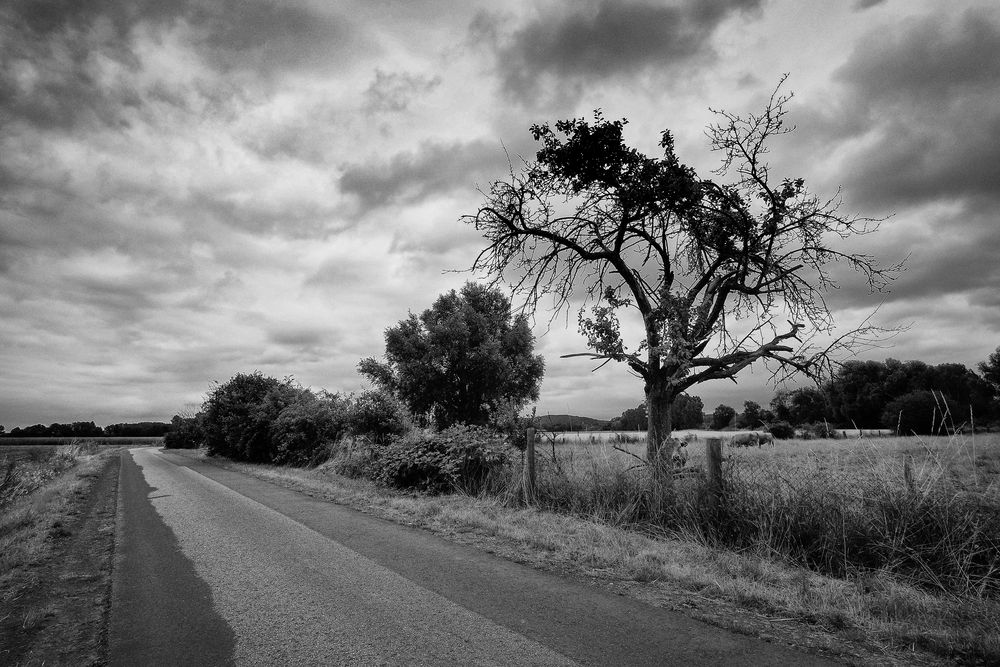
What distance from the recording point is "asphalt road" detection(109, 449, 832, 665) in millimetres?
3932

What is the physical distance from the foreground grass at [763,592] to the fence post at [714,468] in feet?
2.37

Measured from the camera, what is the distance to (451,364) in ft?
97.2

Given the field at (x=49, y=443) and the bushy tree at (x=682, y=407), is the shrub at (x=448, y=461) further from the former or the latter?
the field at (x=49, y=443)

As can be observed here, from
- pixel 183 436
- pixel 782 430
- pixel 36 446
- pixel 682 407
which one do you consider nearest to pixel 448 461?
pixel 682 407

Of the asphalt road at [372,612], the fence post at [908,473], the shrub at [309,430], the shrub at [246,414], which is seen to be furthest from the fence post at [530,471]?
the shrub at [246,414]

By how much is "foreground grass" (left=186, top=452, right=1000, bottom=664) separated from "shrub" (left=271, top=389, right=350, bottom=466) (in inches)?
624

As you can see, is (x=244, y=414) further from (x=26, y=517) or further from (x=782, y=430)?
(x=782, y=430)

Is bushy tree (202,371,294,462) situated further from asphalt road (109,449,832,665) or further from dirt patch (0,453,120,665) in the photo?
asphalt road (109,449,832,665)

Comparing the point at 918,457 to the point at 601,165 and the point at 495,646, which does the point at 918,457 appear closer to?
the point at 495,646

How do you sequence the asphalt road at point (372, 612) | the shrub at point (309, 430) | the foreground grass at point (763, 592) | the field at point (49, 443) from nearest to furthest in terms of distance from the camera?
the asphalt road at point (372, 612) → the foreground grass at point (763, 592) → the shrub at point (309, 430) → the field at point (49, 443)

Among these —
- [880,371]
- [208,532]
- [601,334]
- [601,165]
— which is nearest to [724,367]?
[601,334]

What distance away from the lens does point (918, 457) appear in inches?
279

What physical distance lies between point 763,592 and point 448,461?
28.7 feet

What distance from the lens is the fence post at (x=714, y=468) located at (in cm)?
762
